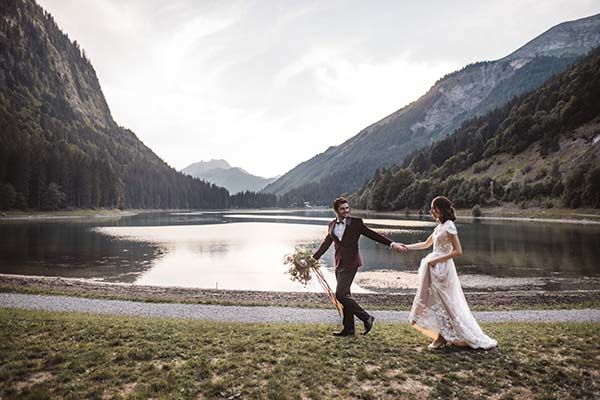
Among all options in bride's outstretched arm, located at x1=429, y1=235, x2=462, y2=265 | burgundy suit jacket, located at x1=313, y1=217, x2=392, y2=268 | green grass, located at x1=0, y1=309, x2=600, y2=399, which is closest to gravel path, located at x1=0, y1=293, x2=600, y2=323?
green grass, located at x1=0, y1=309, x2=600, y2=399

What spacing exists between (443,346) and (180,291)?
63.0 ft

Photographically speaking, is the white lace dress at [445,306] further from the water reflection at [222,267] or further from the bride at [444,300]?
the water reflection at [222,267]

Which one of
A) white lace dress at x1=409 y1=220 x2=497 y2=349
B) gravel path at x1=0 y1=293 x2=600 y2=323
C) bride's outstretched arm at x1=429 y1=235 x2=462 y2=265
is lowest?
gravel path at x1=0 y1=293 x2=600 y2=323

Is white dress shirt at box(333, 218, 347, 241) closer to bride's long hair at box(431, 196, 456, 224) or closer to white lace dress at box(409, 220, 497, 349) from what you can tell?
white lace dress at box(409, 220, 497, 349)

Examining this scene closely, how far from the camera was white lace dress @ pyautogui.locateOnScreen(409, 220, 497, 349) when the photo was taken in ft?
34.5

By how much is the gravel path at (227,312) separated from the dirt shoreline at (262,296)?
1.50 metres

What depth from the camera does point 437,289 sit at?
10.8m

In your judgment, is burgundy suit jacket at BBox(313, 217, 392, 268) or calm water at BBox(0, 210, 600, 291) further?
calm water at BBox(0, 210, 600, 291)

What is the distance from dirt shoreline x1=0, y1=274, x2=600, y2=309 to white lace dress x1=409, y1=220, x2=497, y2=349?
34.8 ft

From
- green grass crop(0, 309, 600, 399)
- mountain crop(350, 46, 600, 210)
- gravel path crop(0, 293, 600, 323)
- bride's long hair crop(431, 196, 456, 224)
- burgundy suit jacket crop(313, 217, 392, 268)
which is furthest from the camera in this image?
mountain crop(350, 46, 600, 210)

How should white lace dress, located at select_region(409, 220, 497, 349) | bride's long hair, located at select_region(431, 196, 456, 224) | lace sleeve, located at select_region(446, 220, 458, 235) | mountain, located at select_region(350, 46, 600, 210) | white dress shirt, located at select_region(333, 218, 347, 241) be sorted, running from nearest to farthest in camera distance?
1. white lace dress, located at select_region(409, 220, 497, 349)
2. lace sleeve, located at select_region(446, 220, 458, 235)
3. bride's long hair, located at select_region(431, 196, 456, 224)
4. white dress shirt, located at select_region(333, 218, 347, 241)
5. mountain, located at select_region(350, 46, 600, 210)

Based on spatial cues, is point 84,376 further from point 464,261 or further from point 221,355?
point 464,261

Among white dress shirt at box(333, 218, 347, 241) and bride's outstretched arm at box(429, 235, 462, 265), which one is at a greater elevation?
white dress shirt at box(333, 218, 347, 241)

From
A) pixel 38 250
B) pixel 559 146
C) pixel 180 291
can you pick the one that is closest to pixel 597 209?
pixel 559 146
